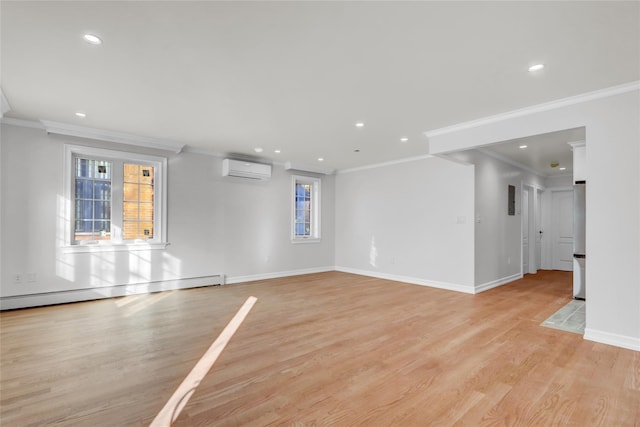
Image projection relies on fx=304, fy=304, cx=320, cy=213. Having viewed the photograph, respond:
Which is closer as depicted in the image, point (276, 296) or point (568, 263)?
point (276, 296)

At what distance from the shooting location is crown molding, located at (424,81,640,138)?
116 inches

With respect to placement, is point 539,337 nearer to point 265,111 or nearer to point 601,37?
point 601,37

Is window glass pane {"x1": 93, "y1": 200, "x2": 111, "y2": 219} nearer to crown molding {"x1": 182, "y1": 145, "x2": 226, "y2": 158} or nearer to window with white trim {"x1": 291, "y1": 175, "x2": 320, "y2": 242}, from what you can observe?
crown molding {"x1": 182, "y1": 145, "x2": 226, "y2": 158}

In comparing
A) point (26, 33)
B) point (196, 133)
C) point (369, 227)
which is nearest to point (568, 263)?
point (369, 227)

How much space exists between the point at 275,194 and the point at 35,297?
13.6 ft

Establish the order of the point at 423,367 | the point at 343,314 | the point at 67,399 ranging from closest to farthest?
the point at 67,399, the point at 423,367, the point at 343,314

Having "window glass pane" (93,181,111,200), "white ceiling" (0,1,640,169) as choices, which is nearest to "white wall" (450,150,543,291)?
"white ceiling" (0,1,640,169)

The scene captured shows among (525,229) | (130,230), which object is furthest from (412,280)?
(130,230)

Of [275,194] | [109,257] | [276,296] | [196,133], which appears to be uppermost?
[196,133]

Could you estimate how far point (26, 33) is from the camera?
2.18 m

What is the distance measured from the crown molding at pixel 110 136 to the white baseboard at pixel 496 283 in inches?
225

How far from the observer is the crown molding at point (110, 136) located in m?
4.25

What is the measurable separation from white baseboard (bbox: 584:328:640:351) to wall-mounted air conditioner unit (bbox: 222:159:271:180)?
5.35 meters

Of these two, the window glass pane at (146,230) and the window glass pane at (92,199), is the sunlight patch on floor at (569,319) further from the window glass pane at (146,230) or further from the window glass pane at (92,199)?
the window glass pane at (92,199)
